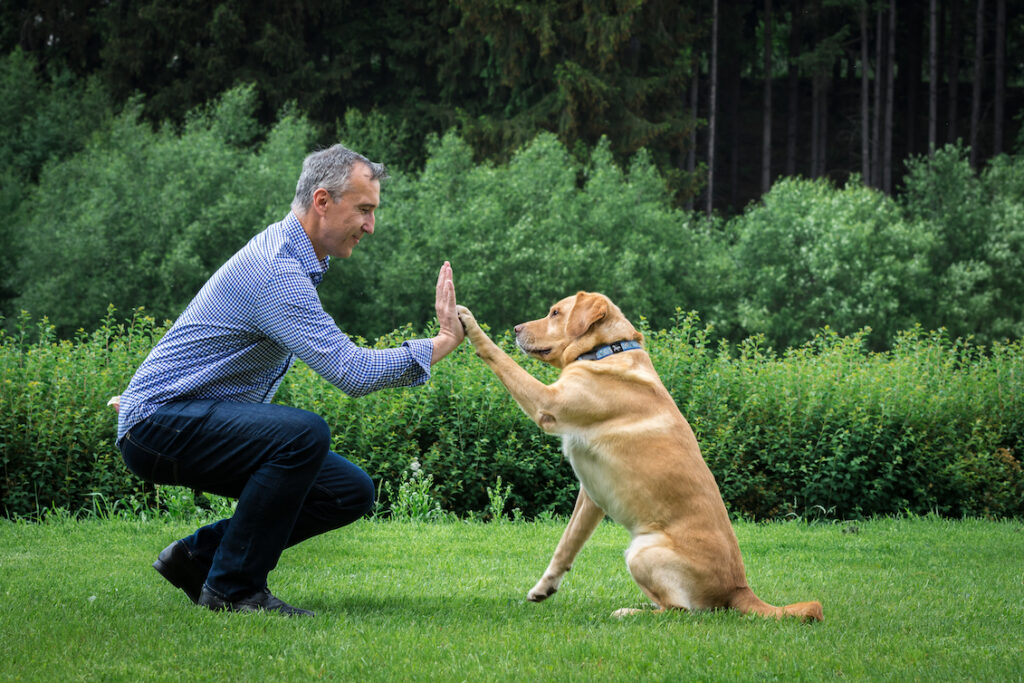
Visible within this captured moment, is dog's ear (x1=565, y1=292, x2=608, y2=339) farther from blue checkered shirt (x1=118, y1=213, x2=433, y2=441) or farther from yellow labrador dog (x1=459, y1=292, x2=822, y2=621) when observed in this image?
blue checkered shirt (x1=118, y1=213, x2=433, y2=441)

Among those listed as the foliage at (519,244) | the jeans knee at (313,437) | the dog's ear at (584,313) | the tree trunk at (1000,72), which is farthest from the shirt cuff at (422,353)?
the tree trunk at (1000,72)

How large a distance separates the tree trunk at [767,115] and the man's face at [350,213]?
31.5 metres

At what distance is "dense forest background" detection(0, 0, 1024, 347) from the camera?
24938 millimetres

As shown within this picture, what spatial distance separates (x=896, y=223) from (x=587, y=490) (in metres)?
24.5

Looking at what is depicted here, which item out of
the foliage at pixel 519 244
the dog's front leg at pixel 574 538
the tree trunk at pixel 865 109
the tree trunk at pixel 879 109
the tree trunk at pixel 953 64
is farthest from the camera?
the tree trunk at pixel 953 64

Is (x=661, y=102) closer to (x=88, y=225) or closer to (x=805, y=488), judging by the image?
(x=88, y=225)

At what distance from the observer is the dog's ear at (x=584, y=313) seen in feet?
14.7

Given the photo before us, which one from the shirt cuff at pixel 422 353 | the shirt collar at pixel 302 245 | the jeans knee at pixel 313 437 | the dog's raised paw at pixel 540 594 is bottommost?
the dog's raised paw at pixel 540 594

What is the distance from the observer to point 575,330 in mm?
4508

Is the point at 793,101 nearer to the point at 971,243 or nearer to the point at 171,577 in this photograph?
the point at 971,243

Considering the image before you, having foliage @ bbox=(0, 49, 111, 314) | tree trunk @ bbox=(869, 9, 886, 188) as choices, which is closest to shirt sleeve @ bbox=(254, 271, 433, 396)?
foliage @ bbox=(0, 49, 111, 314)

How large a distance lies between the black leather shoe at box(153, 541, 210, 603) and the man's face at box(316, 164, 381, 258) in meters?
1.38

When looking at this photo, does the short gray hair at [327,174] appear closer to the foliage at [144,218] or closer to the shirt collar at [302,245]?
the shirt collar at [302,245]

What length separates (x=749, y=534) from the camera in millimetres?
6734
